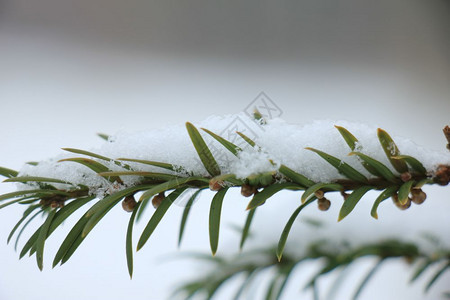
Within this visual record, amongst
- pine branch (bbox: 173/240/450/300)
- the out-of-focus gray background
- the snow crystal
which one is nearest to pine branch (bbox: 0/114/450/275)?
the snow crystal

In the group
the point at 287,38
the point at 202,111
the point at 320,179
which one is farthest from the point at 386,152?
the point at 287,38

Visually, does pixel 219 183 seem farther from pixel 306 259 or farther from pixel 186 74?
pixel 186 74

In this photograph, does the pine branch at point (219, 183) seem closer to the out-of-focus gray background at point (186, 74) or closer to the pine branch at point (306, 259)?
the pine branch at point (306, 259)

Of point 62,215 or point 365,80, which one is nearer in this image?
point 62,215

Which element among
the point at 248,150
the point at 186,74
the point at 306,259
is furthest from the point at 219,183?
the point at 186,74

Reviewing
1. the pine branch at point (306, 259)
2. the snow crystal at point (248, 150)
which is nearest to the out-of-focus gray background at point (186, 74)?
the pine branch at point (306, 259)

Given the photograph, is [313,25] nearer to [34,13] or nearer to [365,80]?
[365,80]
